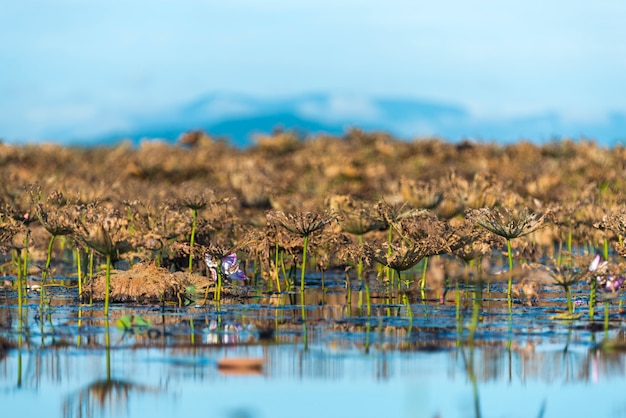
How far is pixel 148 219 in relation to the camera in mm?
13227

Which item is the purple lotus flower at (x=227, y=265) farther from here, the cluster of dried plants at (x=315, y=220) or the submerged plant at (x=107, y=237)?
the submerged plant at (x=107, y=237)

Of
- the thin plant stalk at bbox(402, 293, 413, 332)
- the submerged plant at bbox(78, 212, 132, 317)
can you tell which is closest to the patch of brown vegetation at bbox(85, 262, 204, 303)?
the submerged plant at bbox(78, 212, 132, 317)

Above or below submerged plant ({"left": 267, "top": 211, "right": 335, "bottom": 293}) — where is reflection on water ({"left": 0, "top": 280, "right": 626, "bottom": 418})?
below

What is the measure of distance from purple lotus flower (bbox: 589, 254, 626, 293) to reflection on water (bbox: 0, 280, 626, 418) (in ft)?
1.21

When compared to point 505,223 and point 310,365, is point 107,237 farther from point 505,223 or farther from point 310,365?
point 505,223

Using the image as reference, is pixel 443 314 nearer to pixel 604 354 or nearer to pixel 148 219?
pixel 604 354

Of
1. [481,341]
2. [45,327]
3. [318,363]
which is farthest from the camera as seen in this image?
[45,327]

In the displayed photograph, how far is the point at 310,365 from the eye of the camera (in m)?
8.27

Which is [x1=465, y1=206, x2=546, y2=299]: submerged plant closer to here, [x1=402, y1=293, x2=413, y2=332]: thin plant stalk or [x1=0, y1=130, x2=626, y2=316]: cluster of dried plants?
[x1=0, y1=130, x2=626, y2=316]: cluster of dried plants

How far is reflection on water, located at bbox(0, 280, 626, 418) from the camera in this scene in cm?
715

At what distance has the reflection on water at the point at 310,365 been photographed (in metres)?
7.15

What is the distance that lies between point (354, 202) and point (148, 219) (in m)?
2.79

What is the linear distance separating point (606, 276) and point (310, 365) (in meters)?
3.39

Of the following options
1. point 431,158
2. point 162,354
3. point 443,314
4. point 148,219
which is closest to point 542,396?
point 162,354
